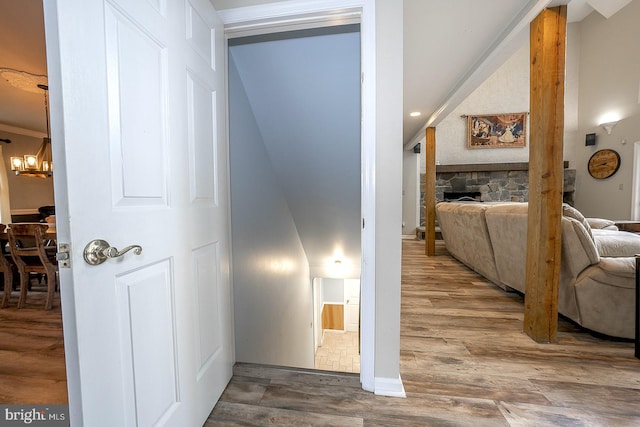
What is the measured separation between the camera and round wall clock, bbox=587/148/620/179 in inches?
209

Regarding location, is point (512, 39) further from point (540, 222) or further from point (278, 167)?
point (278, 167)

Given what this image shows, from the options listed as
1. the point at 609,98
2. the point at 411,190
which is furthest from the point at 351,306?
the point at 609,98

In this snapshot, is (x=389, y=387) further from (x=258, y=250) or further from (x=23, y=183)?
(x=23, y=183)

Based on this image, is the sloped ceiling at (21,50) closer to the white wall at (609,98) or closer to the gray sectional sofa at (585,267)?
the gray sectional sofa at (585,267)

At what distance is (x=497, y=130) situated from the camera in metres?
6.24

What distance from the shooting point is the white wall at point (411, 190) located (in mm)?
6359

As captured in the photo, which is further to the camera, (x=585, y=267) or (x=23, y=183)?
(x=23, y=183)

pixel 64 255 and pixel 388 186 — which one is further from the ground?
pixel 388 186

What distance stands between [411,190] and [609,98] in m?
4.47

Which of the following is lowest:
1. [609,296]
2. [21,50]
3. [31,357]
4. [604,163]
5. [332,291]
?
[332,291]

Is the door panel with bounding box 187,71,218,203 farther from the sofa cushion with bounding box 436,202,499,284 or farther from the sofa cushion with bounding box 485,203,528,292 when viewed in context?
the sofa cushion with bounding box 436,202,499,284

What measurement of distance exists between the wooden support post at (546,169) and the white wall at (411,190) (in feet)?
15.1

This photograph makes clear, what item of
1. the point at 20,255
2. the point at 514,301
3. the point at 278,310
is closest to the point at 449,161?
the point at 514,301

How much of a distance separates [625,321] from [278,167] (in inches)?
115
